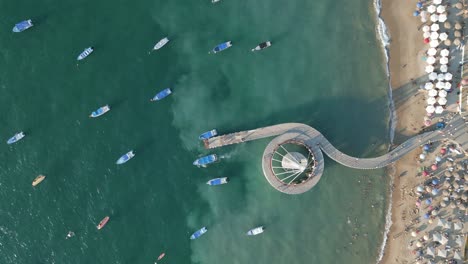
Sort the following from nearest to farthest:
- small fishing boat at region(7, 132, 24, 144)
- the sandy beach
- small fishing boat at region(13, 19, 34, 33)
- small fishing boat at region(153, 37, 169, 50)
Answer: small fishing boat at region(13, 19, 34, 33)
small fishing boat at region(7, 132, 24, 144)
small fishing boat at region(153, 37, 169, 50)
the sandy beach

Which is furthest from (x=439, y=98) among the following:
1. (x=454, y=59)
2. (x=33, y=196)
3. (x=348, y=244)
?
(x=33, y=196)

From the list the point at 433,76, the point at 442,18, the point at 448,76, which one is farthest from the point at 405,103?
the point at 442,18

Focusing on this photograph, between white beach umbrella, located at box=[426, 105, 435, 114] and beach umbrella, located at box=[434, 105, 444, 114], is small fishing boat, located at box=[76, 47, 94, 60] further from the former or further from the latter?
beach umbrella, located at box=[434, 105, 444, 114]

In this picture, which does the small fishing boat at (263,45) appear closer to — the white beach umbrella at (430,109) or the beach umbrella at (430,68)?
the beach umbrella at (430,68)

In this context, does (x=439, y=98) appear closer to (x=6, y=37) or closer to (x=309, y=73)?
(x=309, y=73)

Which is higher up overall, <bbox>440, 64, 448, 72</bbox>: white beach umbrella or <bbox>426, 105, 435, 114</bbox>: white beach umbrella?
<bbox>440, 64, 448, 72</bbox>: white beach umbrella

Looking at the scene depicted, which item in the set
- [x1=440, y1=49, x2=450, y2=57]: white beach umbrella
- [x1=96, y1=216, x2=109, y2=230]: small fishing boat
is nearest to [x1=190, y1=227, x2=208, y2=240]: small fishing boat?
[x1=96, y1=216, x2=109, y2=230]: small fishing boat

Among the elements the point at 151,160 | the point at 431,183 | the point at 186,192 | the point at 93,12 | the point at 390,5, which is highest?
the point at 93,12

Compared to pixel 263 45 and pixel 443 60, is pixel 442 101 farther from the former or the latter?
pixel 263 45
